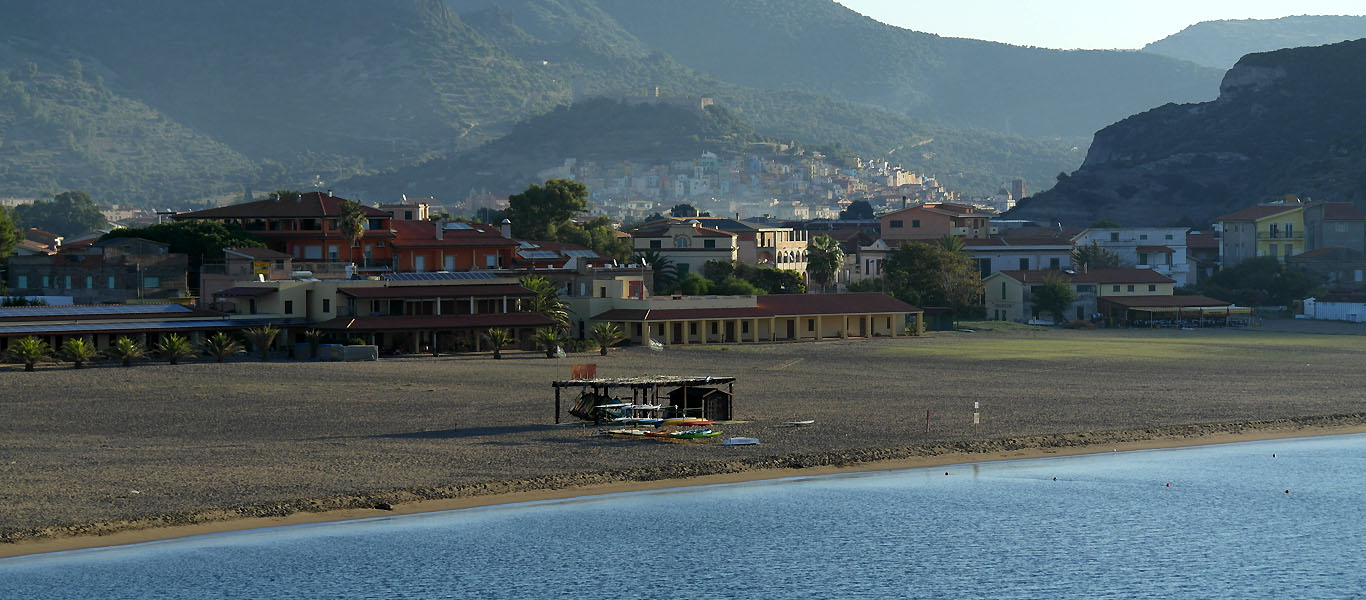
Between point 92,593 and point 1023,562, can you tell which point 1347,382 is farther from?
point 92,593

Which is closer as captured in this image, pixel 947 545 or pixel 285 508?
pixel 285 508

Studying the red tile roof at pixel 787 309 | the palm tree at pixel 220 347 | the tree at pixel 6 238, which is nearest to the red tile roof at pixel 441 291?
the red tile roof at pixel 787 309

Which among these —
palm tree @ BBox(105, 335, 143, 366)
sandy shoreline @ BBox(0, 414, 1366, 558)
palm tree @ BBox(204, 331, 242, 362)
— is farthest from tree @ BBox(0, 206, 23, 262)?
sandy shoreline @ BBox(0, 414, 1366, 558)

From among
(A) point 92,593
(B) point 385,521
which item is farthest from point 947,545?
(A) point 92,593

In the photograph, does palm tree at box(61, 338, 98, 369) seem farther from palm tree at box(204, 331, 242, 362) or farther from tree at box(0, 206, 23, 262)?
tree at box(0, 206, 23, 262)

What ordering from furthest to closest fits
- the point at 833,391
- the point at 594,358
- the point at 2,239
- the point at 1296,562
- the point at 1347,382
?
the point at 2,239 → the point at 594,358 → the point at 1347,382 → the point at 833,391 → the point at 1296,562

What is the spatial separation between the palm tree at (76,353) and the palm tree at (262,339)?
7.74 meters

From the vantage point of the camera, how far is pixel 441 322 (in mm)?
83188

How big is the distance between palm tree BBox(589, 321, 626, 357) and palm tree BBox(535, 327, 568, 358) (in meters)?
2.25

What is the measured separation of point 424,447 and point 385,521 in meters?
8.02

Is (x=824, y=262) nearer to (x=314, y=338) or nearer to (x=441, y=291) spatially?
(x=441, y=291)

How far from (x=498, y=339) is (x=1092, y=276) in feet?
185

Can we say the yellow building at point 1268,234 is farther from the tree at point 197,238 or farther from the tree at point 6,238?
the tree at point 6,238

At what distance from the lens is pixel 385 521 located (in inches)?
1665
